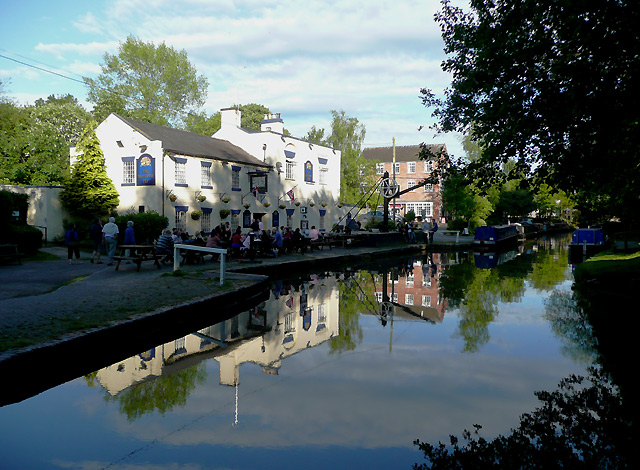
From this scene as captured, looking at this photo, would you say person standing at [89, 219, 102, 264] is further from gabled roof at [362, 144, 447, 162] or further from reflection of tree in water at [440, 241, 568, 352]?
gabled roof at [362, 144, 447, 162]

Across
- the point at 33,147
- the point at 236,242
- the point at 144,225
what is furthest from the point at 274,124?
the point at 236,242

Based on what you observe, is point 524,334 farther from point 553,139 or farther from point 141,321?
point 141,321

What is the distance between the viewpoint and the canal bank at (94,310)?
6.88m

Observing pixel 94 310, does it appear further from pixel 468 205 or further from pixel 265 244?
pixel 468 205

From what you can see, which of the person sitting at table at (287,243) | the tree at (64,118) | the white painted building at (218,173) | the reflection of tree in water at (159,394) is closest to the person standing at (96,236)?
the person sitting at table at (287,243)

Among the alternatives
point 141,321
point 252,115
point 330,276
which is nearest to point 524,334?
point 141,321

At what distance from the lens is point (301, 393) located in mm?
6508

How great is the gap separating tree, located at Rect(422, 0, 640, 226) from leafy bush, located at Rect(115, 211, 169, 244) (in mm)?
16310

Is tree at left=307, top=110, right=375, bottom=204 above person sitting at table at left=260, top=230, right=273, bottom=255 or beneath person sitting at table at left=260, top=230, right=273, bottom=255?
above

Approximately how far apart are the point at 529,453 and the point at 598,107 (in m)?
8.04

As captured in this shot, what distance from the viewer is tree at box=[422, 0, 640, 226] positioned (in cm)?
982

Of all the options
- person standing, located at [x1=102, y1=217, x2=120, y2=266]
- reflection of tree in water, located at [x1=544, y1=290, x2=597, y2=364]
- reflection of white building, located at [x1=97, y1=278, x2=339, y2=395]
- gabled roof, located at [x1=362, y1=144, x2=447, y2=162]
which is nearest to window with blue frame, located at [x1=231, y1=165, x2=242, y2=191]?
person standing, located at [x1=102, y1=217, x2=120, y2=266]

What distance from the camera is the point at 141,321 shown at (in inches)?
348

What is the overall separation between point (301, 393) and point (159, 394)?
1.75 m
